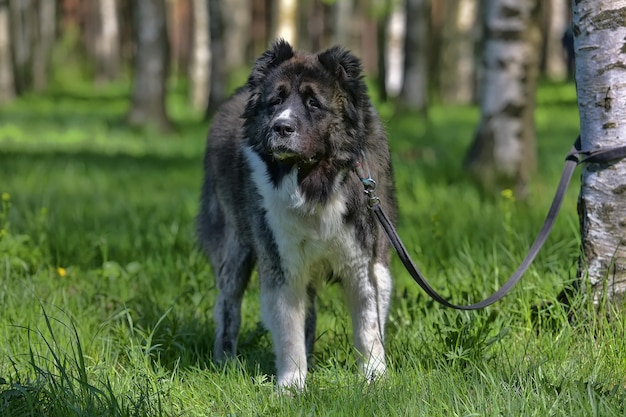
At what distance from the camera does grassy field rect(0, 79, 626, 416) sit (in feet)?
11.3

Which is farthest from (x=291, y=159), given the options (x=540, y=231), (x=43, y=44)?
(x=43, y=44)

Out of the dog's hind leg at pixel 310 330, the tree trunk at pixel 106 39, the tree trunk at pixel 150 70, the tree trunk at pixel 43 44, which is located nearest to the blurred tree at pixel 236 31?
the tree trunk at pixel 106 39

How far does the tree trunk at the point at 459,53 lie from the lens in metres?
21.0

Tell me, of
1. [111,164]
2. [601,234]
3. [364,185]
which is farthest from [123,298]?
[111,164]

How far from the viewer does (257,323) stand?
478 centimetres

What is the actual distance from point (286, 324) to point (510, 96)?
489cm

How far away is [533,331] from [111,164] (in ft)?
25.7

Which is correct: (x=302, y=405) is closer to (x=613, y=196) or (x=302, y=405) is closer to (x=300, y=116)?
(x=300, y=116)

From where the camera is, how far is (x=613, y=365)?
368 cm

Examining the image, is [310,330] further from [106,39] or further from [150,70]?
[106,39]

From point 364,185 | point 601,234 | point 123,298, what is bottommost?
point 123,298

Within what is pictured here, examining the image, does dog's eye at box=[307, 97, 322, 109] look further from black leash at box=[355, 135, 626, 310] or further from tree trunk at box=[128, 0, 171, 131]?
tree trunk at box=[128, 0, 171, 131]

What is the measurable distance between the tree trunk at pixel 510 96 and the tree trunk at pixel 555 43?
18382 mm

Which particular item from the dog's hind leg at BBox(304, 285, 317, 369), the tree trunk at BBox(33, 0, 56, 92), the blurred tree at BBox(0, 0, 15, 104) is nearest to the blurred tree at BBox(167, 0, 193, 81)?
the tree trunk at BBox(33, 0, 56, 92)
